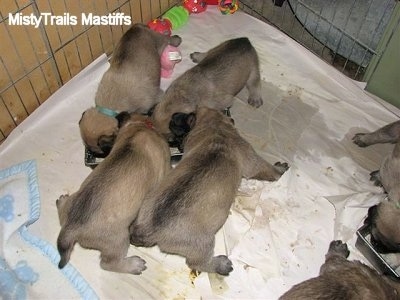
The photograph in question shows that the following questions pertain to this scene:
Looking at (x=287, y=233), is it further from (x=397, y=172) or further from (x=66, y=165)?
(x=66, y=165)

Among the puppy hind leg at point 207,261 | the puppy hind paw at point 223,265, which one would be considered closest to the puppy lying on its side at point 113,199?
the puppy hind leg at point 207,261

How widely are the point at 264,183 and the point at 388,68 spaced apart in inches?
65.7

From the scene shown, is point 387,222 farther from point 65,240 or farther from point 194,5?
point 194,5

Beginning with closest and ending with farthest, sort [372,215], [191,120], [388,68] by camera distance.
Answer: [372,215] → [191,120] → [388,68]

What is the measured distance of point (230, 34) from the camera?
4.82 meters

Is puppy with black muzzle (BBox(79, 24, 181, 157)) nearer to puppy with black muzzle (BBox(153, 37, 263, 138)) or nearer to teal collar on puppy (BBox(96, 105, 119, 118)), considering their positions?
teal collar on puppy (BBox(96, 105, 119, 118))

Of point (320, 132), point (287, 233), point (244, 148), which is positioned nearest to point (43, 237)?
point (244, 148)

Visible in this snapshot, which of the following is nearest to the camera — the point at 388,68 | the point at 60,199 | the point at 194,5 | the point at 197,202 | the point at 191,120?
the point at 197,202

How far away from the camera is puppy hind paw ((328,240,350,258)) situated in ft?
11.1

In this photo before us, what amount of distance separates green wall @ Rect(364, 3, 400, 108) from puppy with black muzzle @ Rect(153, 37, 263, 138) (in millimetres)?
1143

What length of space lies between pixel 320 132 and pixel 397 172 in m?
0.87

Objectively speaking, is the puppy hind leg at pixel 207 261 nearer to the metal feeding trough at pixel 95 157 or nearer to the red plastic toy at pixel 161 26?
the metal feeding trough at pixel 95 157

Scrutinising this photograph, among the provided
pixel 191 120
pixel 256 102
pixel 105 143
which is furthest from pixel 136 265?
pixel 256 102

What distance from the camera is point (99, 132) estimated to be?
136 inches
